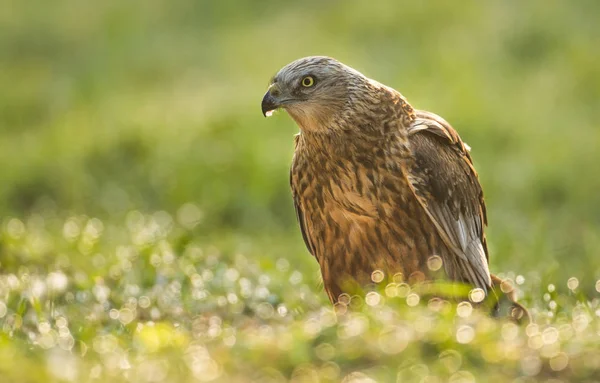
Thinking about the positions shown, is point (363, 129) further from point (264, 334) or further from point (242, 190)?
point (242, 190)

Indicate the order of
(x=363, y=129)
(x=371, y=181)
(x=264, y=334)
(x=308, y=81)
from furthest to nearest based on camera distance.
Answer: (x=308, y=81)
(x=363, y=129)
(x=371, y=181)
(x=264, y=334)

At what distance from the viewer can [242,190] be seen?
10508 mm

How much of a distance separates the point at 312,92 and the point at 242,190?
4654mm

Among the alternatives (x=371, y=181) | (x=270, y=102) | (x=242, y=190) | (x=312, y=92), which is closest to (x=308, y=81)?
(x=312, y=92)

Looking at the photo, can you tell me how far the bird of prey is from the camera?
18.9ft

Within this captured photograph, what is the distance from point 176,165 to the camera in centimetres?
1123

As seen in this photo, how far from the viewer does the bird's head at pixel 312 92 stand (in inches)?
233

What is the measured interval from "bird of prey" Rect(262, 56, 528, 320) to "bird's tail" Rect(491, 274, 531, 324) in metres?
0.14

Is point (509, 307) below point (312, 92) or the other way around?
below

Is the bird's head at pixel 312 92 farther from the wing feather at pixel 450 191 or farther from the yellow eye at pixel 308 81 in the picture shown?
the wing feather at pixel 450 191

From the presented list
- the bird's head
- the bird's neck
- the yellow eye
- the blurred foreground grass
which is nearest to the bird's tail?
the blurred foreground grass

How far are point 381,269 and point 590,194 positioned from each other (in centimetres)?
502

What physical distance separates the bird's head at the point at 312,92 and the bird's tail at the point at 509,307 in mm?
1190

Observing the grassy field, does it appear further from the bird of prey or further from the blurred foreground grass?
the bird of prey
